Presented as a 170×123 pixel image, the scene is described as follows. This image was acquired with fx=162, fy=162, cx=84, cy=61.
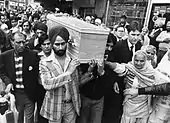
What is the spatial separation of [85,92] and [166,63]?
1.27m

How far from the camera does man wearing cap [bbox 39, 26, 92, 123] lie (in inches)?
74.5

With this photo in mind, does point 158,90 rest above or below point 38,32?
below

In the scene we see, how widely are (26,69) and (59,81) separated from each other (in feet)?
2.33

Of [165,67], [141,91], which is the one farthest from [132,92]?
[165,67]

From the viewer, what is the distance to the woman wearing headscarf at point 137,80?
2.18 m

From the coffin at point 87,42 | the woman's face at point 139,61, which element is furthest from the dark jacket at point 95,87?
the woman's face at point 139,61

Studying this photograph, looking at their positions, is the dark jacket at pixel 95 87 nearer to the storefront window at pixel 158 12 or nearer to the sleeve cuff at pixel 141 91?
the sleeve cuff at pixel 141 91

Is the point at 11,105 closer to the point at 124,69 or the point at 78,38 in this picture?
the point at 78,38

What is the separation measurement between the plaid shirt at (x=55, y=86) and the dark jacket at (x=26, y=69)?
424 millimetres

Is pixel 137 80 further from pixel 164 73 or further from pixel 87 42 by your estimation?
pixel 87 42

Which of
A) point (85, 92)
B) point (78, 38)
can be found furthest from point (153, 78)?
point (78, 38)

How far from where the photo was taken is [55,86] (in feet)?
6.10

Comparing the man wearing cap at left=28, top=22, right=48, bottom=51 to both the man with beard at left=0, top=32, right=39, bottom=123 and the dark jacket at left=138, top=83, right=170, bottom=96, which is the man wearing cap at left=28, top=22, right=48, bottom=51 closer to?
the man with beard at left=0, top=32, right=39, bottom=123

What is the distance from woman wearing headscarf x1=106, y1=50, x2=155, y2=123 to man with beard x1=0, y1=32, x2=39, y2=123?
110cm
